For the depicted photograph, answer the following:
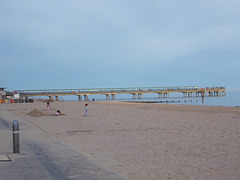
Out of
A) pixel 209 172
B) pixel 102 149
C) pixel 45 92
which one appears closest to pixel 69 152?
pixel 102 149

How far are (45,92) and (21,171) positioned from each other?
9111 cm

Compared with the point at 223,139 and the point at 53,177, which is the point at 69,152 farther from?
the point at 223,139

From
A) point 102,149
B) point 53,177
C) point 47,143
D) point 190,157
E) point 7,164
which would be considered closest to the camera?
point 53,177

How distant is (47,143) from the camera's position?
8.91 meters

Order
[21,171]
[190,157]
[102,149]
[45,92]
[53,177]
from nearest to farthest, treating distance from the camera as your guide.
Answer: [53,177]
[21,171]
[190,157]
[102,149]
[45,92]

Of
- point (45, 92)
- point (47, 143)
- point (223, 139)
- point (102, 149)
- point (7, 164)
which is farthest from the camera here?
point (45, 92)

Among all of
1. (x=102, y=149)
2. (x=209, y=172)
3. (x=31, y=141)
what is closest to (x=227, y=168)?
(x=209, y=172)

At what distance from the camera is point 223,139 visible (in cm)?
1002

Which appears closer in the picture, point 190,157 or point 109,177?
point 109,177

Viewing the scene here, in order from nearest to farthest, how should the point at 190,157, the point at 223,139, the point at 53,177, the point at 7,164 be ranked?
the point at 53,177
the point at 7,164
the point at 190,157
the point at 223,139

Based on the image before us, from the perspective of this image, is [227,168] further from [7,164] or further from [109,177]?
[7,164]

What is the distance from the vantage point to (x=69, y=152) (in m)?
7.42

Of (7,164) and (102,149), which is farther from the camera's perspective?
(102,149)

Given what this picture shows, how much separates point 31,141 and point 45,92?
87.1 metres
